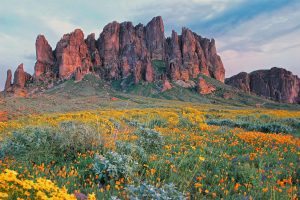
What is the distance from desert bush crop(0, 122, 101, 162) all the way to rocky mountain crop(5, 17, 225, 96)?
143 meters

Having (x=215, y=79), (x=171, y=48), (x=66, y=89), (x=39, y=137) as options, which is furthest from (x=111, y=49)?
(x=39, y=137)

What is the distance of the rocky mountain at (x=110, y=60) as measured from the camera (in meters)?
162

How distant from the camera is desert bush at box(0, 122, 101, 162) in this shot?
7281 millimetres

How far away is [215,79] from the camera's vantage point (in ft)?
642

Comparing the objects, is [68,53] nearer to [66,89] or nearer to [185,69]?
[66,89]

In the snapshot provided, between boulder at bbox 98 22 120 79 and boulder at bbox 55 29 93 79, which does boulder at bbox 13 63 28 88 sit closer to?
boulder at bbox 55 29 93 79

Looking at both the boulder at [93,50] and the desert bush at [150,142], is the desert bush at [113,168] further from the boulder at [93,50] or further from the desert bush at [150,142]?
the boulder at [93,50]

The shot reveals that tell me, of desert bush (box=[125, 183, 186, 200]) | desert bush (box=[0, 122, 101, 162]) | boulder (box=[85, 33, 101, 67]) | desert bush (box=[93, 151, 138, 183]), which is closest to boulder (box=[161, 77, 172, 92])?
boulder (box=[85, 33, 101, 67])

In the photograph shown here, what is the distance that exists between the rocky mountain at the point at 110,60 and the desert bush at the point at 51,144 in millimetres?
142824

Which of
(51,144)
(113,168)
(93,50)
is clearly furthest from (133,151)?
(93,50)

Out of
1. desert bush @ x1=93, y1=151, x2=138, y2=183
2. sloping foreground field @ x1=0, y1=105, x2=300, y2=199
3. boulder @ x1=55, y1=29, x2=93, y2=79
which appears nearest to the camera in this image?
sloping foreground field @ x1=0, y1=105, x2=300, y2=199

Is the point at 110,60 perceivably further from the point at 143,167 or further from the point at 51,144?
the point at 143,167

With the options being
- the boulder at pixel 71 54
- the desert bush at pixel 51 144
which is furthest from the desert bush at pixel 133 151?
the boulder at pixel 71 54

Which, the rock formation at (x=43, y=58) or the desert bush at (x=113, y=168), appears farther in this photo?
the rock formation at (x=43, y=58)
